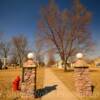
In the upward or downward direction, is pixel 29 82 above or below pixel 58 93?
above

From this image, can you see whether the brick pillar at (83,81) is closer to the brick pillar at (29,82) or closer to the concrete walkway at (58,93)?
the concrete walkway at (58,93)

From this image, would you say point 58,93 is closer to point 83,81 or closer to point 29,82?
point 83,81

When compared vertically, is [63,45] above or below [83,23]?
below

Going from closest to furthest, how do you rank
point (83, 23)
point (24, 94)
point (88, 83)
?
point (24, 94)
point (88, 83)
point (83, 23)

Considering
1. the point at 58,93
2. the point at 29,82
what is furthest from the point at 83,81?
the point at 29,82

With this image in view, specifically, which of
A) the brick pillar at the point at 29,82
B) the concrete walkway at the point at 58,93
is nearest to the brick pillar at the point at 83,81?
the concrete walkway at the point at 58,93

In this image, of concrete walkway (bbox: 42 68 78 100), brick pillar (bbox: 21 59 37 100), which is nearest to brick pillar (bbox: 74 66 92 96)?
concrete walkway (bbox: 42 68 78 100)

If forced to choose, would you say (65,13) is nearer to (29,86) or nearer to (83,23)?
(83,23)

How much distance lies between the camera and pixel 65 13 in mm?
33125

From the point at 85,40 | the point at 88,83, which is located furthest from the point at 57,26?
the point at 88,83

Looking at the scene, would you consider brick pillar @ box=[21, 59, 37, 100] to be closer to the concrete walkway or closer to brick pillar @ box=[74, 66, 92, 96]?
the concrete walkway

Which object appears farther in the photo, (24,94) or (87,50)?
(87,50)

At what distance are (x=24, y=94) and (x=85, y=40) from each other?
24.6 metres

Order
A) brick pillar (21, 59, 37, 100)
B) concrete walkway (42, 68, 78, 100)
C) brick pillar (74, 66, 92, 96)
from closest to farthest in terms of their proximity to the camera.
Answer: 1. concrete walkway (42, 68, 78, 100)
2. brick pillar (21, 59, 37, 100)
3. brick pillar (74, 66, 92, 96)
